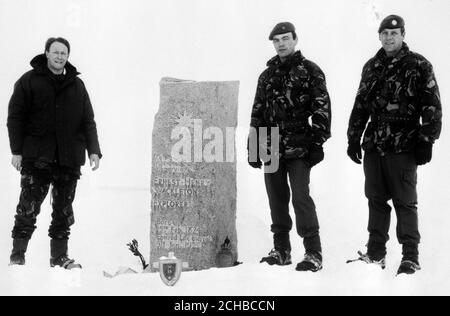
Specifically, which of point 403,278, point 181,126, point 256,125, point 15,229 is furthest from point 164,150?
point 403,278

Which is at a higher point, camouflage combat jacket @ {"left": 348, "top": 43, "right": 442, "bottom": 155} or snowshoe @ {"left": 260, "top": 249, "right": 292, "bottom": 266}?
camouflage combat jacket @ {"left": 348, "top": 43, "right": 442, "bottom": 155}

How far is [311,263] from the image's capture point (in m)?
5.37

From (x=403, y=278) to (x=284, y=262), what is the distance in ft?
3.66

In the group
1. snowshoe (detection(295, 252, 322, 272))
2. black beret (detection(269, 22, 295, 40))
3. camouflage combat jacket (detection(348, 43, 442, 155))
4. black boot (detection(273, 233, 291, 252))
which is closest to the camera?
camouflage combat jacket (detection(348, 43, 442, 155))

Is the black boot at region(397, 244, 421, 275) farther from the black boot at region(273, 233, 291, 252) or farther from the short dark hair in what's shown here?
the short dark hair

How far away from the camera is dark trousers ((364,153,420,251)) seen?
5.20m

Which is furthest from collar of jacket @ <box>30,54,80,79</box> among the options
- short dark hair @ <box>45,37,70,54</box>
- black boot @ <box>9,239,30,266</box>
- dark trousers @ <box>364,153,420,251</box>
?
dark trousers @ <box>364,153,420,251</box>

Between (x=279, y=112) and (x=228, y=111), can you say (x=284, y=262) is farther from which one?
(x=228, y=111)

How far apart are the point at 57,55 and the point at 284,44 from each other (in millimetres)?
2058

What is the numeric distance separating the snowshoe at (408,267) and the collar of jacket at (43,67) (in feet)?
11.2

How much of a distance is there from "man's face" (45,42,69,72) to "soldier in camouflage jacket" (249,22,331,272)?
1.86 metres

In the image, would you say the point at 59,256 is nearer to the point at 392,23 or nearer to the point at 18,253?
the point at 18,253

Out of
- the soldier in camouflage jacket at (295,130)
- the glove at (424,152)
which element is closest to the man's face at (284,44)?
the soldier in camouflage jacket at (295,130)

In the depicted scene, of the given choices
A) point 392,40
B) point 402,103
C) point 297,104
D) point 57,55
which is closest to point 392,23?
point 392,40
